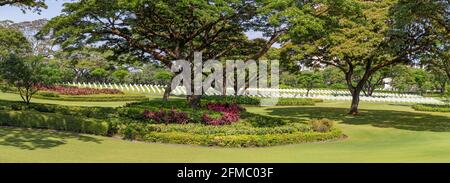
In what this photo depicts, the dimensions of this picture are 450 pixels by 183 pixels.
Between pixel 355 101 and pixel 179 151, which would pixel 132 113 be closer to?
pixel 179 151

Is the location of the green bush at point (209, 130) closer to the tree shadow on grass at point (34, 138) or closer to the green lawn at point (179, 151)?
the green lawn at point (179, 151)

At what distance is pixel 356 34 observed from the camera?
2898 cm

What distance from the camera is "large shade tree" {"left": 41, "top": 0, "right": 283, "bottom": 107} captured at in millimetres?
21844

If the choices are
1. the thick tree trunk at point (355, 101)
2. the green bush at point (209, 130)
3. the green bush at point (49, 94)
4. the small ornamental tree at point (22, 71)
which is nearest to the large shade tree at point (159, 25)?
the small ornamental tree at point (22, 71)

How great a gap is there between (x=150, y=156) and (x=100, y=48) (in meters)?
15.5

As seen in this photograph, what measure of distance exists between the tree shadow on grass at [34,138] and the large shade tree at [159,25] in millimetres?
6568

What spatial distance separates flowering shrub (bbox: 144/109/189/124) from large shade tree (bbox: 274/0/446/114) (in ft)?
20.1

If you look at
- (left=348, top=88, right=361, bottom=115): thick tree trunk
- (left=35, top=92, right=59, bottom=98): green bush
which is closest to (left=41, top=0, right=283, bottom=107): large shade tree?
(left=348, top=88, right=361, bottom=115): thick tree trunk

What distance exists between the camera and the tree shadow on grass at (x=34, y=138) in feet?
47.2

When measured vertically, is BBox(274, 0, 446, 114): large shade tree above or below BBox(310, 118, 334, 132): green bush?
above

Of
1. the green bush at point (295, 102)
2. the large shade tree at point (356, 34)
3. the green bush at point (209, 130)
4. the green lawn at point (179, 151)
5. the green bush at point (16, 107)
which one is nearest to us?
the green lawn at point (179, 151)

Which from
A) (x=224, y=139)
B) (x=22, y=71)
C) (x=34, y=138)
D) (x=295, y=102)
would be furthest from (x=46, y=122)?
(x=295, y=102)

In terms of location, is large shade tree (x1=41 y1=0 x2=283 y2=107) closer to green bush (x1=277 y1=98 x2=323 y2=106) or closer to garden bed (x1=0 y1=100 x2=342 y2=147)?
garden bed (x1=0 y1=100 x2=342 y2=147)
